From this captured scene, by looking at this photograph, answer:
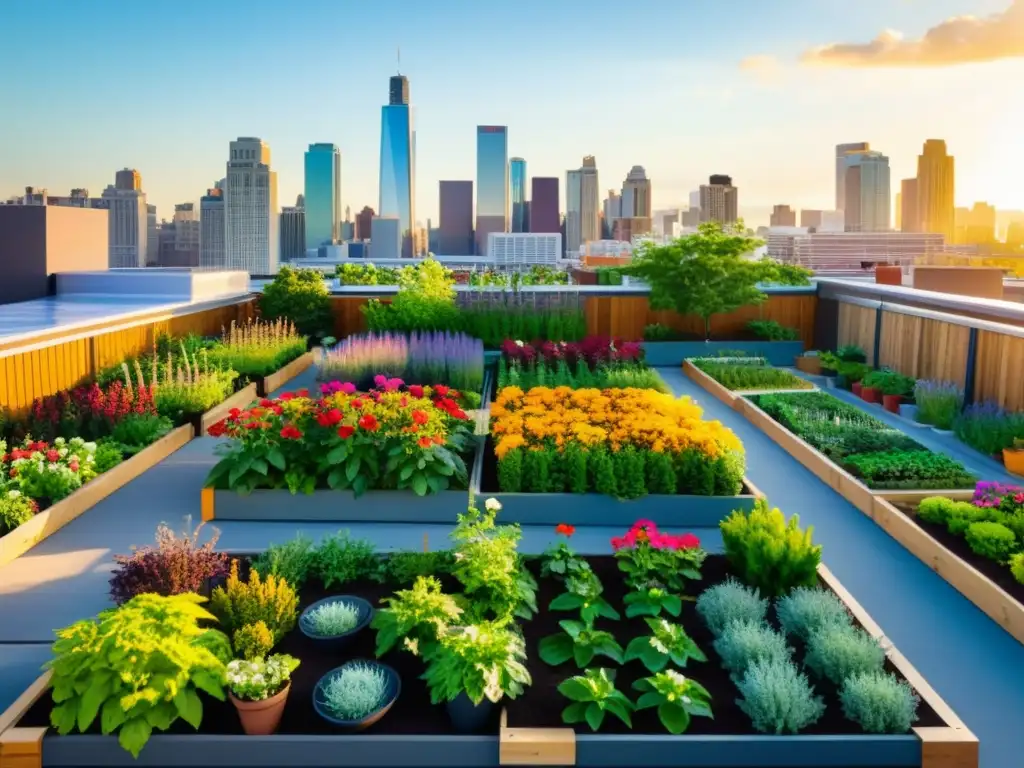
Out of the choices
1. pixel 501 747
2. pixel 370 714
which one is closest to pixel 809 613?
pixel 501 747

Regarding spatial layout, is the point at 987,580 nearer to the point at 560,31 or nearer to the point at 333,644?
the point at 333,644

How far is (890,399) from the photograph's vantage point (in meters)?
9.05

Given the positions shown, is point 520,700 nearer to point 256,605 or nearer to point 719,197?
point 256,605

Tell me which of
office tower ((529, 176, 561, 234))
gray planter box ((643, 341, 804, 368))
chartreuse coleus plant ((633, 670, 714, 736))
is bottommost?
chartreuse coleus plant ((633, 670, 714, 736))

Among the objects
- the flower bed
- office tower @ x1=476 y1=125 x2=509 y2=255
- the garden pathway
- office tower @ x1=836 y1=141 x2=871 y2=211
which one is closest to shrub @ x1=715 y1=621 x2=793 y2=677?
the flower bed

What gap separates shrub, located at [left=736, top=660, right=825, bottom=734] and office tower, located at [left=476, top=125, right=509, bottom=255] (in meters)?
99.1

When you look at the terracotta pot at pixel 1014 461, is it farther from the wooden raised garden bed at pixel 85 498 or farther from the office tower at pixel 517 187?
the office tower at pixel 517 187

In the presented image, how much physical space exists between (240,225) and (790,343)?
44327mm

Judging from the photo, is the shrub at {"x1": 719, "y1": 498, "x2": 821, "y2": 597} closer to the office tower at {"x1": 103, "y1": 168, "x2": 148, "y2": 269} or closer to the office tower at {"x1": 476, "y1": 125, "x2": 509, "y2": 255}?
the office tower at {"x1": 103, "y1": 168, "x2": 148, "y2": 269}

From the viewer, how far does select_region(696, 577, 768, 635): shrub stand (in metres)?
3.76

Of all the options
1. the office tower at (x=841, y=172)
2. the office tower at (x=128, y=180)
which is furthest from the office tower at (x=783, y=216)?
the office tower at (x=128, y=180)

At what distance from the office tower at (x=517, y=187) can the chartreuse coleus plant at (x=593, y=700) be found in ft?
323

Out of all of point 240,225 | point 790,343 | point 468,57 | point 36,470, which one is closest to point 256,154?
point 240,225

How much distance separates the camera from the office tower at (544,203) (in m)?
93.8
